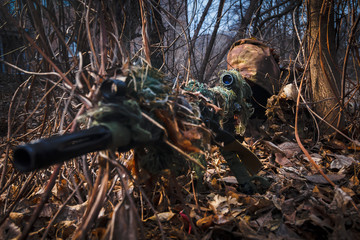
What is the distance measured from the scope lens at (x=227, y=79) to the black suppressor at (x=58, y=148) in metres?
1.13

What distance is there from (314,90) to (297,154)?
81 centimetres

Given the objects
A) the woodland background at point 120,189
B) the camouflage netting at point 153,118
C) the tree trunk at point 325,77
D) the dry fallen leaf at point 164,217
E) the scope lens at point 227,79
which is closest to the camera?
the camouflage netting at point 153,118

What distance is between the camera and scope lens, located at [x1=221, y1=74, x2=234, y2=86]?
1.64 m

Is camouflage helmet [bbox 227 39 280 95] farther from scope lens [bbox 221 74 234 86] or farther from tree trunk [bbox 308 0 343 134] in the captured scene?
scope lens [bbox 221 74 234 86]

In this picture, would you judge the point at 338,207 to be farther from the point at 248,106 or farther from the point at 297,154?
the point at 297,154

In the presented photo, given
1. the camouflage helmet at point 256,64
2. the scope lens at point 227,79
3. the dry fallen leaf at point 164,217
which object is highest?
the camouflage helmet at point 256,64

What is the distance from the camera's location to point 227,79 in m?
1.65

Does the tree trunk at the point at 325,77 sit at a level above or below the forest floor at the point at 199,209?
above

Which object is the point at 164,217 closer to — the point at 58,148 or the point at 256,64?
the point at 58,148

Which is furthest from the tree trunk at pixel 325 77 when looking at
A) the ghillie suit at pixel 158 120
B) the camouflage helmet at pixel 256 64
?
the ghillie suit at pixel 158 120

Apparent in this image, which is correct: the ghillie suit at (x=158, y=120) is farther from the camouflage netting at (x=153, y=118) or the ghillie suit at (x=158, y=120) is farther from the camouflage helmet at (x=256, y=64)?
the camouflage helmet at (x=256, y=64)

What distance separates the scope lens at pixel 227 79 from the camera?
1640 millimetres

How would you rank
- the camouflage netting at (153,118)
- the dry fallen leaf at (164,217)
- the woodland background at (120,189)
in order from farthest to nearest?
1. the dry fallen leaf at (164,217)
2. the woodland background at (120,189)
3. the camouflage netting at (153,118)

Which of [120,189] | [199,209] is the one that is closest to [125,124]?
[199,209]
